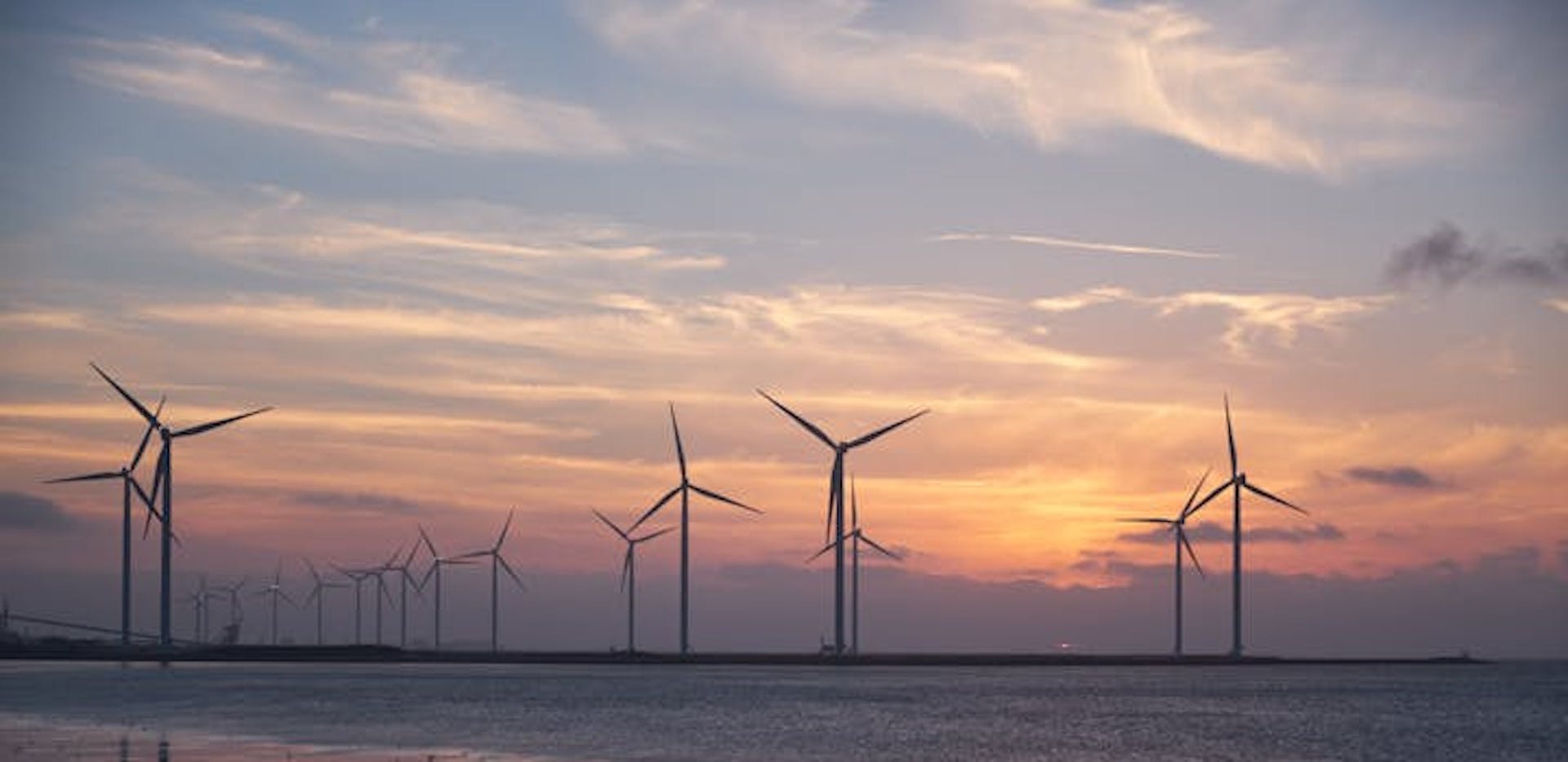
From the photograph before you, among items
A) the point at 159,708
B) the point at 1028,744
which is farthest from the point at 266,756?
the point at 159,708

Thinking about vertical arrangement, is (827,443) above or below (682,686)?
above

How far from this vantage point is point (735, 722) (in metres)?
108

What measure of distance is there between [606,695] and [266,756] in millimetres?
80265

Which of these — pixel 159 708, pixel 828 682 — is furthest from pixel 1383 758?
pixel 828 682

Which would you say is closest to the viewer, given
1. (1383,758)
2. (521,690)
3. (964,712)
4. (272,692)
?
(1383,758)

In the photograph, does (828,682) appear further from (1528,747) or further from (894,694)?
(1528,747)

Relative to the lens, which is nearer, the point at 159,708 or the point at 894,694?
the point at 159,708

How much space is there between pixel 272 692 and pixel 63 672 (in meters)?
51.4

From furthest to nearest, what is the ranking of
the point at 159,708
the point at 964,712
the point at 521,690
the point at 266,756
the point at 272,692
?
the point at 521,690
the point at 272,692
the point at 964,712
the point at 159,708
the point at 266,756

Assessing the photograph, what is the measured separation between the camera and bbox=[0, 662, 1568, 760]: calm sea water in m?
79.8

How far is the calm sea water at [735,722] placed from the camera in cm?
7975

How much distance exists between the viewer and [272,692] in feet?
463

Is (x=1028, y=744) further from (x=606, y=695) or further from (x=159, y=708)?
(x=606, y=695)

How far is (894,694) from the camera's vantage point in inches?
6280
